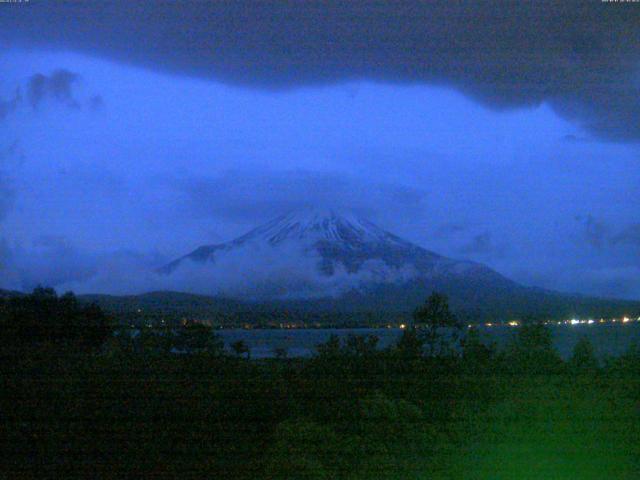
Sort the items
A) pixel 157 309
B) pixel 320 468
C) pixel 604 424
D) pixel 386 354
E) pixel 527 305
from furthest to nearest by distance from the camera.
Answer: pixel 527 305
pixel 157 309
pixel 386 354
pixel 604 424
pixel 320 468

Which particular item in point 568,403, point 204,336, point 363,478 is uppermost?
point 204,336

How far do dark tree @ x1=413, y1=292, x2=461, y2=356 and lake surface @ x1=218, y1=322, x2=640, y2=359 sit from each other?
0.25 metres

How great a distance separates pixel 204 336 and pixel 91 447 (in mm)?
1460

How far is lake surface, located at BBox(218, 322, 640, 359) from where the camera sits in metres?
5.37

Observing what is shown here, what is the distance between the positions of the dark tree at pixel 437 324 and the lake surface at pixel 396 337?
0.81 ft

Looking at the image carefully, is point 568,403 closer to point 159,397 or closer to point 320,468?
point 320,468

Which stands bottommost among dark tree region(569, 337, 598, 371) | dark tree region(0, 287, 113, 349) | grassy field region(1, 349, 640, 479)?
grassy field region(1, 349, 640, 479)

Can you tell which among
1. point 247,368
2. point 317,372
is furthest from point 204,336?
point 317,372

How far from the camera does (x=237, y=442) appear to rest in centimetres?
395

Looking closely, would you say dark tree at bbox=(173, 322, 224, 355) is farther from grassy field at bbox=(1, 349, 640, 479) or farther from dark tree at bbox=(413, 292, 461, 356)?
dark tree at bbox=(413, 292, 461, 356)

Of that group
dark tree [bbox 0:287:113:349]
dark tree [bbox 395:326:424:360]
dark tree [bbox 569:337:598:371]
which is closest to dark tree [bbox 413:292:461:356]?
dark tree [bbox 395:326:424:360]

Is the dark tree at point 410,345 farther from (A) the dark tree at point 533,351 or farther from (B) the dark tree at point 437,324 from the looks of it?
(A) the dark tree at point 533,351

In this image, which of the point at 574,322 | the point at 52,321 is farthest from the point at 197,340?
the point at 574,322

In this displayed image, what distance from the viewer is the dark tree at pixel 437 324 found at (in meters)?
5.86
